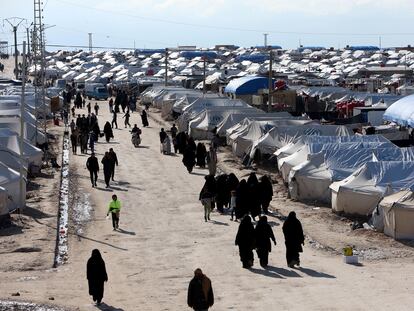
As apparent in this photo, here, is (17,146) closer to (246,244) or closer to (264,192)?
(264,192)

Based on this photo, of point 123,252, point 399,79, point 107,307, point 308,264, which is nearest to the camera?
point 107,307

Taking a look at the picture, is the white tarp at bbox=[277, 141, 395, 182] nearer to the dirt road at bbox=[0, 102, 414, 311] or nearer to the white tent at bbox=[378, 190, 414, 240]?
the dirt road at bbox=[0, 102, 414, 311]

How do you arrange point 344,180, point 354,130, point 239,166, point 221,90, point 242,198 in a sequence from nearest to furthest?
point 242,198 < point 344,180 < point 239,166 < point 354,130 < point 221,90

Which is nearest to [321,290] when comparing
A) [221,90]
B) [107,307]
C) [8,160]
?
[107,307]

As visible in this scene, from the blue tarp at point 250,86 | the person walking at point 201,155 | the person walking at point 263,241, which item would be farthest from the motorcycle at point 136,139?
the person walking at point 263,241

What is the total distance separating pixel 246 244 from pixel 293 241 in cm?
78

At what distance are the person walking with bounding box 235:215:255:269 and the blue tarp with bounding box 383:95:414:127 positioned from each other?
19612mm

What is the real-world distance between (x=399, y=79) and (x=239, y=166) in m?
43.7

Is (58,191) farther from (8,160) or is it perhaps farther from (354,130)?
(354,130)

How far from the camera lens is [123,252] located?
59.6 feet

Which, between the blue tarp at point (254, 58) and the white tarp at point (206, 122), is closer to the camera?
the white tarp at point (206, 122)

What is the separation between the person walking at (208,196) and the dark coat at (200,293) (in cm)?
857

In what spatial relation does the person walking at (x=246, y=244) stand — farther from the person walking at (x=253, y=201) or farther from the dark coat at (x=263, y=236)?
the person walking at (x=253, y=201)

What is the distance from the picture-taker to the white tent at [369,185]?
69.9 feet
